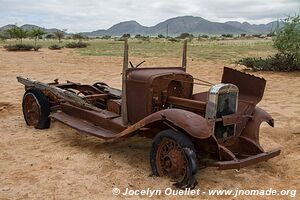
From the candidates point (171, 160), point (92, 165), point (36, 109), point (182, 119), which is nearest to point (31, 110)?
point (36, 109)

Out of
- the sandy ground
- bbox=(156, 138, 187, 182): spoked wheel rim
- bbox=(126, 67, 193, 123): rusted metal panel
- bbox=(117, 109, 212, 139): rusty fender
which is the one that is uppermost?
bbox=(126, 67, 193, 123): rusted metal panel

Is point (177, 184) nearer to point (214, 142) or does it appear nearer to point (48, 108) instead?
point (214, 142)

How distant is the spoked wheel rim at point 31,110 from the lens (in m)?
7.21

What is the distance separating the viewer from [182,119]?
14.5 feet

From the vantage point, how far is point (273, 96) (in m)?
10.5

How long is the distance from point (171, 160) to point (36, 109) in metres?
3.53

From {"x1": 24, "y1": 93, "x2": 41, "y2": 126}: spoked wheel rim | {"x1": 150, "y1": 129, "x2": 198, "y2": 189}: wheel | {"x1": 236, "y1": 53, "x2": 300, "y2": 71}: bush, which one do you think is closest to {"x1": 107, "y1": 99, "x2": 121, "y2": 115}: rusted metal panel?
{"x1": 150, "y1": 129, "x2": 198, "y2": 189}: wheel

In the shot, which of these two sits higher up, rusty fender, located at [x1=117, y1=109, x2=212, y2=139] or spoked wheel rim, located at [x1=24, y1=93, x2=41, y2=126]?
rusty fender, located at [x1=117, y1=109, x2=212, y2=139]

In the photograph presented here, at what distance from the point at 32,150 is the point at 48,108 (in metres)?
1.29

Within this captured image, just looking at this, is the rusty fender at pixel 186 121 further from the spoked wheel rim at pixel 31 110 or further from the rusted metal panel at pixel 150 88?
the spoked wheel rim at pixel 31 110

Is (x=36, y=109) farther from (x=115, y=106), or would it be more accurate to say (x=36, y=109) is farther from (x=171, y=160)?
(x=171, y=160)

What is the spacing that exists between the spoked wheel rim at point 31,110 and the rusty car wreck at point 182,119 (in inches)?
33.5

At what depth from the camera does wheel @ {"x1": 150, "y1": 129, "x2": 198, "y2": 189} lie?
4355 mm

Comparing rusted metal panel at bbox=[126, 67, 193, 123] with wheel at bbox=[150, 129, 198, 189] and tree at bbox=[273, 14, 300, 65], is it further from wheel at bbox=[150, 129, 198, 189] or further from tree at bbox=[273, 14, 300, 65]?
tree at bbox=[273, 14, 300, 65]
